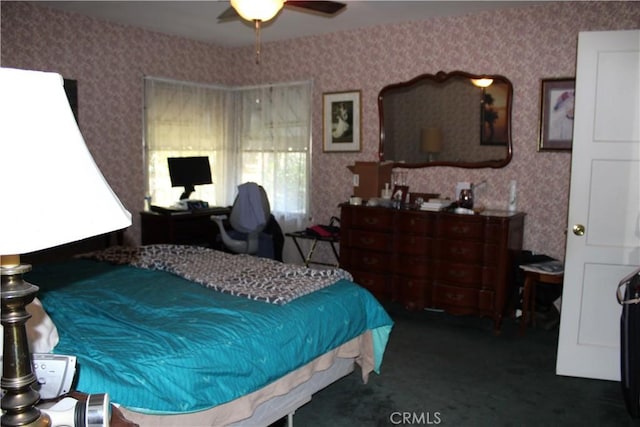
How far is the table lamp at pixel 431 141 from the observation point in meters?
4.77

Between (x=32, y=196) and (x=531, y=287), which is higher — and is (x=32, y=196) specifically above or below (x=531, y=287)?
above

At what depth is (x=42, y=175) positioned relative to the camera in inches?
37.3

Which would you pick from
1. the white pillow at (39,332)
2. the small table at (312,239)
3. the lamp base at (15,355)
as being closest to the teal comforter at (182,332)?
the white pillow at (39,332)

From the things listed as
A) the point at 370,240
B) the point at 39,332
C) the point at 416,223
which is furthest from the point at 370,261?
the point at 39,332

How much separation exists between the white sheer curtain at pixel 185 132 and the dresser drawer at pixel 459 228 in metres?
2.87

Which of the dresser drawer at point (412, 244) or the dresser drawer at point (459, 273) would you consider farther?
the dresser drawer at point (412, 244)

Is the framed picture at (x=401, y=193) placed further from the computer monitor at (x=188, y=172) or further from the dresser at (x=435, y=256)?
the computer monitor at (x=188, y=172)

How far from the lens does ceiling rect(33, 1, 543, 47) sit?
14.2 ft

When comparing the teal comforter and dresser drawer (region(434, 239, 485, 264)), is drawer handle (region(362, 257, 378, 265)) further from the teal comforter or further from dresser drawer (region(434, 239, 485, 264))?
the teal comforter

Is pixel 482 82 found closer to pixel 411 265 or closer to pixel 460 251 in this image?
pixel 460 251

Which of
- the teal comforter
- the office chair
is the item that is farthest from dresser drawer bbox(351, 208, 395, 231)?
the teal comforter

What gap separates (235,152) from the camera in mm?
6184

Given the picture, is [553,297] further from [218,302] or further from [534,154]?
[218,302]

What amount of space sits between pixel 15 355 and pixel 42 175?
1.27ft
